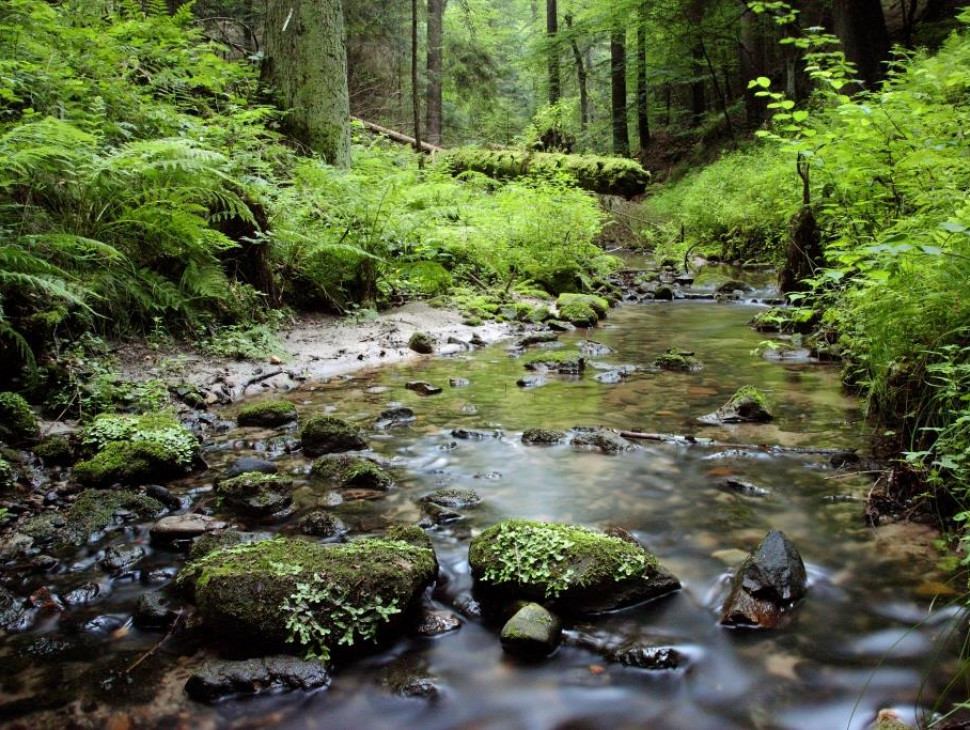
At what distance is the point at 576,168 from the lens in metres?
19.4

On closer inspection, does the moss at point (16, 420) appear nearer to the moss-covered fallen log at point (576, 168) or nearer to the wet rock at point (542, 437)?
the wet rock at point (542, 437)

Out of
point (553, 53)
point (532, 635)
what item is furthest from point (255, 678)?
point (553, 53)

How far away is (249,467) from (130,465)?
70 centimetres

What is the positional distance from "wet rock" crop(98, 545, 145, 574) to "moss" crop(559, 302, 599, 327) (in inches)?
291

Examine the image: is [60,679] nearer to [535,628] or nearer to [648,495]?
[535,628]

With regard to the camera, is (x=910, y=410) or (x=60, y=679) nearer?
(x=60, y=679)

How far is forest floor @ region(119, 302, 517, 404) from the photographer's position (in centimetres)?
582

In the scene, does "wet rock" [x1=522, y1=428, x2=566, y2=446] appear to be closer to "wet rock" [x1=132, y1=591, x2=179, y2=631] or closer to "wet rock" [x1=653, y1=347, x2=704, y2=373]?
"wet rock" [x1=653, y1=347, x2=704, y2=373]

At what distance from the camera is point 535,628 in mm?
2580

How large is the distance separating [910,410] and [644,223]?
15.8m

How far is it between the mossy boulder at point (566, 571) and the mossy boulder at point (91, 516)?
1.94 m

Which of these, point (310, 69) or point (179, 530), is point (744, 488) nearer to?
point (179, 530)

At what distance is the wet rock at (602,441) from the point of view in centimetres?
469

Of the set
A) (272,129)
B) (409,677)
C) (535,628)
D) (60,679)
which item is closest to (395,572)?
(409,677)
